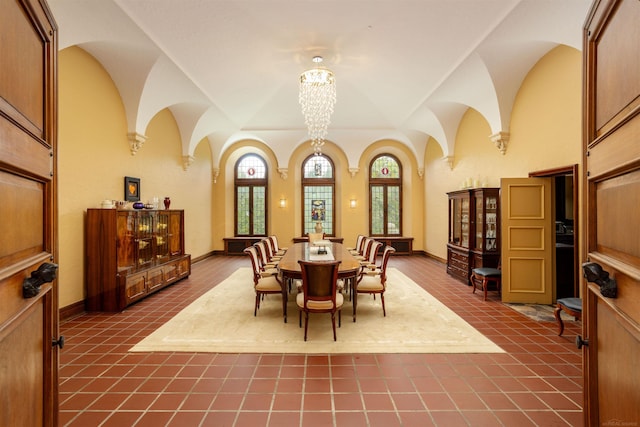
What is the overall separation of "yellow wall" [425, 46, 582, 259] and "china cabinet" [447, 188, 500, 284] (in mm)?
559

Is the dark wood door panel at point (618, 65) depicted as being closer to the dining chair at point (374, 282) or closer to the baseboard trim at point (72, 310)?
the dining chair at point (374, 282)

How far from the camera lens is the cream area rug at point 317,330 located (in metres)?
3.48

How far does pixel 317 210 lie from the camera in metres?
11.0

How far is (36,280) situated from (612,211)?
215 centimetres

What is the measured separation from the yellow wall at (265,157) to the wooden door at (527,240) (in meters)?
0.49

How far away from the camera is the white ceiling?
392 centimetres

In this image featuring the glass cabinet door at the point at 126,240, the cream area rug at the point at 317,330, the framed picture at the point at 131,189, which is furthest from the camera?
the framed picture at the point at 131,189

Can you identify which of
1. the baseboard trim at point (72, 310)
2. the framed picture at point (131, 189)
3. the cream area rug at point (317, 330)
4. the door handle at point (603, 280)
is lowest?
the cream area rug at point (317, 330)

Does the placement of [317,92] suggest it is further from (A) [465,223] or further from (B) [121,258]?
(B) [121,258]

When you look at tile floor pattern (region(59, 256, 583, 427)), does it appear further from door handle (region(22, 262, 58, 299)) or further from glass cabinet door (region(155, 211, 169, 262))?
glass cabinet door (region(155, 211, 169, 262))

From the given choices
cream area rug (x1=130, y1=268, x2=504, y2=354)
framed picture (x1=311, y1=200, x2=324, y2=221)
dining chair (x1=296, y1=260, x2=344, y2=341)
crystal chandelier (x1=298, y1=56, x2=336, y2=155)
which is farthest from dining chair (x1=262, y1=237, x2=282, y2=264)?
framed picture (x1=311, y1=200, x2=324, y2=221)

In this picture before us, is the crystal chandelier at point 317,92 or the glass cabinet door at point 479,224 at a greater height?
the crystal chandelier at point 317,92

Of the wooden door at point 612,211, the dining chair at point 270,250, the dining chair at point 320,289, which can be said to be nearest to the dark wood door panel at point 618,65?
the wooden door at point 612,211

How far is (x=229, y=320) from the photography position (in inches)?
171
